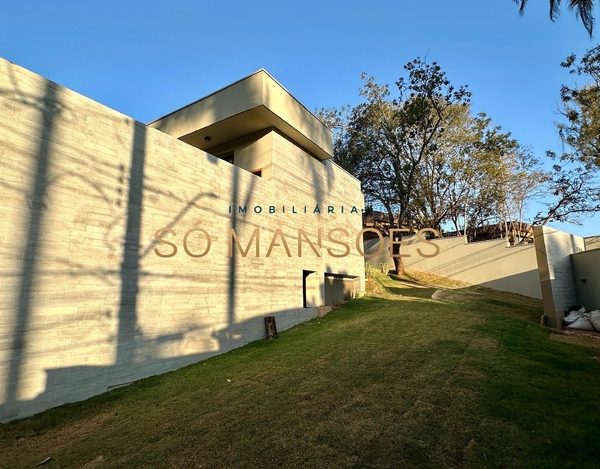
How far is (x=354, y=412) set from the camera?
3.34m

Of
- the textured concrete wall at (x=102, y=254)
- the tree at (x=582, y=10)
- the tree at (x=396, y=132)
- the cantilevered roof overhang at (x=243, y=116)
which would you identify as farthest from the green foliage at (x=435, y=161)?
the textured concrete wall at (x=102, y=254)

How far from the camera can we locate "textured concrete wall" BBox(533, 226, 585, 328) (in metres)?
7.36

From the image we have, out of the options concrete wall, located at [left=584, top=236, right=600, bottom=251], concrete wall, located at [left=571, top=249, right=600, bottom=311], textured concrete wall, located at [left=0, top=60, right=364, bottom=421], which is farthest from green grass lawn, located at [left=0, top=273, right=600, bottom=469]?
concrete wall, located at [left=584, top=236, right=600, bottom=251]

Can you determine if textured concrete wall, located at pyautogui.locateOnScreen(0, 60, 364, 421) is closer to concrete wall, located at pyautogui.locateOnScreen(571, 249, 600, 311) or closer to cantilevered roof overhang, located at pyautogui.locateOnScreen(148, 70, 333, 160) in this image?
cantilevered roof overhang, located at pyautogui.locateOnScreen(148, 70, 333, 160)

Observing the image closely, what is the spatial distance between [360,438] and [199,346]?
3.91m

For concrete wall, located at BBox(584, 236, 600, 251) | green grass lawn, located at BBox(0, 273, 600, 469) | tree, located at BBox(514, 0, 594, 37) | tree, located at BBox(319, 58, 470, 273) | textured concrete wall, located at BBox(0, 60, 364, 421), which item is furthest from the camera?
tree, located at BBox(319, 58, 470, 273)

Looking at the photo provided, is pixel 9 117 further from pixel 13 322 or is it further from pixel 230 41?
pixel 230 41

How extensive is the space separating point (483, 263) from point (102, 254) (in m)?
14.5

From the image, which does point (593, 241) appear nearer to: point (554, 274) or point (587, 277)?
point (587, 277)

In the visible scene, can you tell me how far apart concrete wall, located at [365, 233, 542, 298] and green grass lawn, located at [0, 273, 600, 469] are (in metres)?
7.73

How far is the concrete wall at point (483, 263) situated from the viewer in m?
12.7

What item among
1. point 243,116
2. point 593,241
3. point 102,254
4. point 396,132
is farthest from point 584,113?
point 102,254

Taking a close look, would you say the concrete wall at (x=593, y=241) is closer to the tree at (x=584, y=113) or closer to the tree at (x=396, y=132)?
the tree at (x=584, y=113)

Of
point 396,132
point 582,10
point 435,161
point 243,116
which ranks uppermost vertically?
point 396,132
